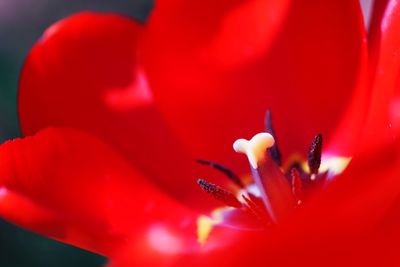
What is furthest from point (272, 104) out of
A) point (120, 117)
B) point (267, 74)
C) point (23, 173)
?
point (23, 173)

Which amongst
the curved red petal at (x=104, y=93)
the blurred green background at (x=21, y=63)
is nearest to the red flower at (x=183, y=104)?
the curved red petal at (x=104, y=93)

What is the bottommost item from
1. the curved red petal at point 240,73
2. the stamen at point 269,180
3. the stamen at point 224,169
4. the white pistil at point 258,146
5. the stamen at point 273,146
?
the stamen at point 269,180

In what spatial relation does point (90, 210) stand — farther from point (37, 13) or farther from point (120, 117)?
point (37, 13)

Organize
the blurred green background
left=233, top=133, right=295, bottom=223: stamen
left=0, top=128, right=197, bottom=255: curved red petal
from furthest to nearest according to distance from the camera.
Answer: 1. the blurred green background
2. left=233, top=133, right=295, bottom=223: stamen
3. left=0, top=128, right=197, bottom=255: curved red petal

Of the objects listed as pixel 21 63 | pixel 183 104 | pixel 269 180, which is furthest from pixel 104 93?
pixel 21 63

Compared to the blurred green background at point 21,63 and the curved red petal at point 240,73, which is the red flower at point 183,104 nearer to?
the curved red petal at point 240,73

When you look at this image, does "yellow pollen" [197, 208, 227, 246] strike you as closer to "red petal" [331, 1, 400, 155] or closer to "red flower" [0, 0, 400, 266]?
"red flower" [0, 0, 400, 266]

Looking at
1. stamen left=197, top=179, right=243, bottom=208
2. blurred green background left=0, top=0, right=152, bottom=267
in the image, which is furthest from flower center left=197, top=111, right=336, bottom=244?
blurred green background left=0, top=0, right=152, bottom=267
